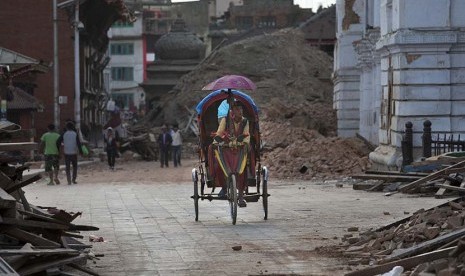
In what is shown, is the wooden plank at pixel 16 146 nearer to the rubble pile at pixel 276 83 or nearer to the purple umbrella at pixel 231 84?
the purple umbrella at pixel 231 84

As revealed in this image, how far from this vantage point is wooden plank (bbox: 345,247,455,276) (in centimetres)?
1072

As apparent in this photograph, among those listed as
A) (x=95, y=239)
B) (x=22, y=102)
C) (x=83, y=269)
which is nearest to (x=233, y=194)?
(x=95, y=239)

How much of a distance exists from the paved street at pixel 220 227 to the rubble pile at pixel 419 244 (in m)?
0.46

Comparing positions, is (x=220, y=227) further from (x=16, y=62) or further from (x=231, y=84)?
(x=16, y=62)

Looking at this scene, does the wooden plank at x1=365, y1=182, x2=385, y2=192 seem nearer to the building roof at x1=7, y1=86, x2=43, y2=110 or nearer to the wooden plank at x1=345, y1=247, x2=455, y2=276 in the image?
the wooden plank at x1=345, y1=247, x2=455, y2=276

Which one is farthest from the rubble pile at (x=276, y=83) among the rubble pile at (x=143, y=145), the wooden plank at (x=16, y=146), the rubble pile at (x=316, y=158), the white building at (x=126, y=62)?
the white building at (x=126, y=62)

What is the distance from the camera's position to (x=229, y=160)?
1880 centimetres

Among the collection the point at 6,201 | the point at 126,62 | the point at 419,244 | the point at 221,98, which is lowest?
the point at 419,244

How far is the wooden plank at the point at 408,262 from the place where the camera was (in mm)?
10719

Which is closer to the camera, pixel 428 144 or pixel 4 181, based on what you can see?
pixel 4 181

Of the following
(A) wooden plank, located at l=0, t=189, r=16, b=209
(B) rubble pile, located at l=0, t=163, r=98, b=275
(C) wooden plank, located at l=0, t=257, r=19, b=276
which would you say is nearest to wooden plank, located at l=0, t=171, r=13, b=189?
(B) rubble pile, located at l=0, t=163, r=98, b=275

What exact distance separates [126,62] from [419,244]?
111m

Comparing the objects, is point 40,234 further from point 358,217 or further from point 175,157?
point 175,157

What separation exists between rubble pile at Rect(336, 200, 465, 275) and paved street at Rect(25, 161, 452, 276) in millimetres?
462
